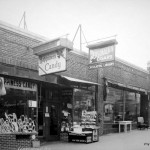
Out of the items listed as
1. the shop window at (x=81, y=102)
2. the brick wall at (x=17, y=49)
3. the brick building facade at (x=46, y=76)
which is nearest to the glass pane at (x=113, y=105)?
the brick building facade at (x=46, y=76)

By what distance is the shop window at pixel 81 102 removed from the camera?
43.5 ft

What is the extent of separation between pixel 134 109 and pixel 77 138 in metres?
9.48

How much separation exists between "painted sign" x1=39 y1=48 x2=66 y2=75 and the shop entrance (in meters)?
3.79

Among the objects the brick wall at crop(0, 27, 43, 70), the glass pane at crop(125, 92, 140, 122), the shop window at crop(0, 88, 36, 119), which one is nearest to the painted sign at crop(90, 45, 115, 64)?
the brick wall at crop(0, 27, 43, 70)

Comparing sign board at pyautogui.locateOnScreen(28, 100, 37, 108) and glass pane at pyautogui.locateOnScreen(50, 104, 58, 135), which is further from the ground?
sign board at pyautogui.locateOnScreen(28, 100, 37, 108)

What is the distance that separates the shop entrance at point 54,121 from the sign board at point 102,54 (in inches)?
110

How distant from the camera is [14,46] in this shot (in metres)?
10.1

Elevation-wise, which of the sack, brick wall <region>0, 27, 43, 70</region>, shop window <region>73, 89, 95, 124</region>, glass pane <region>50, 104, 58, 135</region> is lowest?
glass pane <region>50, 104, 58, 135</region>

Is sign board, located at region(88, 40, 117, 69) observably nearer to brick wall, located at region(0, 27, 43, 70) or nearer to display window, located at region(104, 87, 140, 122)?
brick wall, located at region(0, 27, 43, 70)

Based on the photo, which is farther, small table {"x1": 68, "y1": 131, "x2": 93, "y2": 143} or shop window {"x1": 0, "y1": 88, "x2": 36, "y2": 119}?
small table {"x1": 68, "y1": 131, "x2": 93, "y2": 143}

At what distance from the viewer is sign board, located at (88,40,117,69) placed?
11.5 metres

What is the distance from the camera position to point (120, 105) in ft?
59.2

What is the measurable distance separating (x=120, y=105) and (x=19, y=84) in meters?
9.69

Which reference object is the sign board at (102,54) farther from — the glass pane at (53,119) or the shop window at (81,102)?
the glass pane at (53,119)
